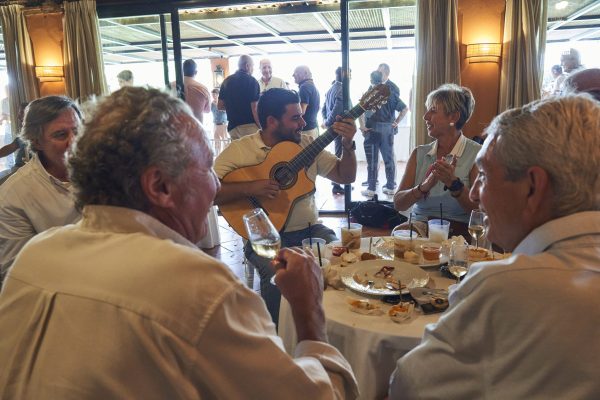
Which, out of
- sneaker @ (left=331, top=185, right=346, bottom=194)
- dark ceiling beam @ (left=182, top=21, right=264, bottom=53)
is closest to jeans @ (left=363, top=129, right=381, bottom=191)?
sneaker @ (left=331, top=185, right=346, bottom=194)

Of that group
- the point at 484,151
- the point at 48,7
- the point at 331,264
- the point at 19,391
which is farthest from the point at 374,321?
the point at 48,7

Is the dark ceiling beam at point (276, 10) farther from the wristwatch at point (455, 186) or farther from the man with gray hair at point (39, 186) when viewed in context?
the man with gray hair at point (39, 186)

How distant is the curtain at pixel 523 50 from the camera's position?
399cm

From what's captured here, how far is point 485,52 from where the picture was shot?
4.09 meters

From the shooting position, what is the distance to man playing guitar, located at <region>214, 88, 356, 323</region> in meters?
2.43

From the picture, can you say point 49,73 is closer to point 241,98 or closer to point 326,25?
point 241,98

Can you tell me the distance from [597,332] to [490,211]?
0.34 m

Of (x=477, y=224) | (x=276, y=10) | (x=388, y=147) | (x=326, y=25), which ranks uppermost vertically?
(x=326, y=25)

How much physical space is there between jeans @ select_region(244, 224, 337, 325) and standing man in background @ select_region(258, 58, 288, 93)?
3599 mm

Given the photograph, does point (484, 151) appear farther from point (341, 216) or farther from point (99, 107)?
point (341, 216)

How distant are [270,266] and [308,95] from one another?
353 cm

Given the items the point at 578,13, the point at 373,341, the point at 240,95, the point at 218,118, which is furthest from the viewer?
the point at 218,118

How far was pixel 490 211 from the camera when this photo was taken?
39.1 inches

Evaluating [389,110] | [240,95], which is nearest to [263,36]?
[389,110]
